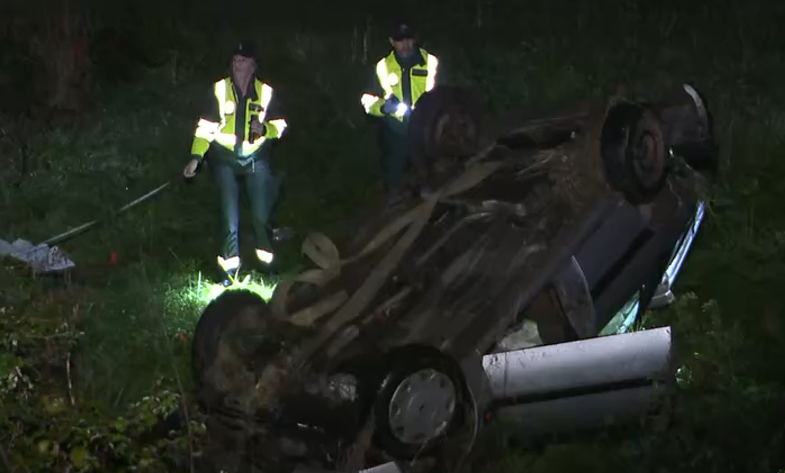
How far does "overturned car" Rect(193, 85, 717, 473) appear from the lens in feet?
13.8

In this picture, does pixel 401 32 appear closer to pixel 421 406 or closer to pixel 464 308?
pixel 464 308

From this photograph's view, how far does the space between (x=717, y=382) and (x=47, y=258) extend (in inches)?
162

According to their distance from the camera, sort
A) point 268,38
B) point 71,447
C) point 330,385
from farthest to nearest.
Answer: point 268,38 → point 330,385 → point 71,447

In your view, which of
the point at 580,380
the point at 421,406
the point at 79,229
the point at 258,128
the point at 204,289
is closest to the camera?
the point at 421,406

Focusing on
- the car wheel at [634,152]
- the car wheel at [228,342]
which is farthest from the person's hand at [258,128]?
the car wheel at [634,152]

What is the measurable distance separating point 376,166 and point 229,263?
3.45 metres

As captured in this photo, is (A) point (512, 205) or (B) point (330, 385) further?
(A) point (512, 205)

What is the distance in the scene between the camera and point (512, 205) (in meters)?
4.61

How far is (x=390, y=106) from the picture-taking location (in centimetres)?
691

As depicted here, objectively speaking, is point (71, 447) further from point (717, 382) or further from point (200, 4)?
point (200, 4)

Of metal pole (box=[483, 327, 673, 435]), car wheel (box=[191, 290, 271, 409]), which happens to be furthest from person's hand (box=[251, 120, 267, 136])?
metal pole (box=[483, 327, 673, 435])

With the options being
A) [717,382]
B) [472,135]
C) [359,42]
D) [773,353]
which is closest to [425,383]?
[472,135]

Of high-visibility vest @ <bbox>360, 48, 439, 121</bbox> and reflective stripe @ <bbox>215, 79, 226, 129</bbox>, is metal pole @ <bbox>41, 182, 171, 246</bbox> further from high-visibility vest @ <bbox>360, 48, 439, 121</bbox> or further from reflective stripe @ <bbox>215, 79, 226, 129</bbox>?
high-visibility vest @ <bbox>360, 48, 439, 121</bbox>

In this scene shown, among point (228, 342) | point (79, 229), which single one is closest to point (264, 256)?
point (79, 229)
